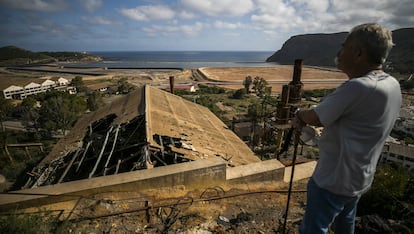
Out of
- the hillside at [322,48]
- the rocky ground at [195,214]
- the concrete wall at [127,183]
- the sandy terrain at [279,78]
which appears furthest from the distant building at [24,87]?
the hillside at [322,48]

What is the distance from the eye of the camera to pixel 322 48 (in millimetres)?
143125

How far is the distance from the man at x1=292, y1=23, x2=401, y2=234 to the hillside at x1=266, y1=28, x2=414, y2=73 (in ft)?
325

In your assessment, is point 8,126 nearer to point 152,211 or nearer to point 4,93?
point 4,93

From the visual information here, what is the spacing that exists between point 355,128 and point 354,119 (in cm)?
7

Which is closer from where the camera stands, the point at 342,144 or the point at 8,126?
the point at 342,144

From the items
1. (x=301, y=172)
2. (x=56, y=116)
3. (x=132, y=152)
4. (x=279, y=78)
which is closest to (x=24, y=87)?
(x=56, y=116)

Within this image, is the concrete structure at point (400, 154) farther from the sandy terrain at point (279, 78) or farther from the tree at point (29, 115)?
the sandy terrain at point (279, 78)

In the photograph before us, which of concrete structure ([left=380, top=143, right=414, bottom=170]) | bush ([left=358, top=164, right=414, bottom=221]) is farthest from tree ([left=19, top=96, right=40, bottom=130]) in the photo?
concrete structure ([left=380, top=143, right=414, bottom=170])

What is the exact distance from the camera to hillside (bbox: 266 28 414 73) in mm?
86363

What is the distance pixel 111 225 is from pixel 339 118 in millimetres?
3275

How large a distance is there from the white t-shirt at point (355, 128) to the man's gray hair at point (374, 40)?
0.39 ft

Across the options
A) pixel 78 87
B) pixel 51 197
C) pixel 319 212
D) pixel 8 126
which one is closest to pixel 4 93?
pixel 78 87

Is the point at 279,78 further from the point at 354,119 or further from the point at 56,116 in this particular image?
the point at 354,119

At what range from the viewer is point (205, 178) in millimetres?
4074
